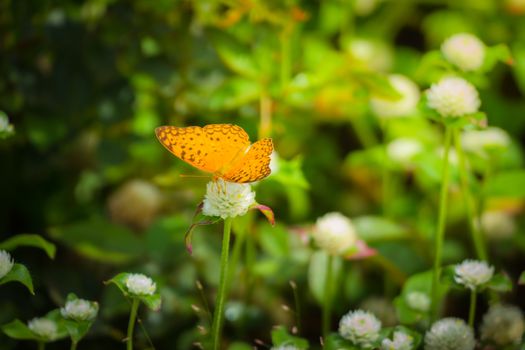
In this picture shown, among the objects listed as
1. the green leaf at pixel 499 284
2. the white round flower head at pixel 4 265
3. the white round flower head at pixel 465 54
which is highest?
the white round flower head at pixel 465 54

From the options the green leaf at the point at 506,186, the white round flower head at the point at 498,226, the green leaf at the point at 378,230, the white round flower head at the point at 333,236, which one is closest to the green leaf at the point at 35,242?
the white round flower head at the point at 333,236

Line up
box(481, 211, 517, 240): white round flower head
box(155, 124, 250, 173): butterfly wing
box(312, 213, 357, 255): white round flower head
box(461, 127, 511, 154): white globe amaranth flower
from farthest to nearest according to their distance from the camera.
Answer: box(481, 211, 517, 240): white round flower head → box(461, 127, 511, 154): white globe amaranth flower → box(312, 213, 357, 255): white round flower head → box(155, 124, 250, 173): butterfly wing

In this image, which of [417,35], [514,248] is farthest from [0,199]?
[417,35]

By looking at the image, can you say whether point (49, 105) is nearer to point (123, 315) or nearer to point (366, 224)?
point (123, 315)

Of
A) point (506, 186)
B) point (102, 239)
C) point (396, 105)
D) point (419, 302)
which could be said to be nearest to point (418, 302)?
point (419, 302)

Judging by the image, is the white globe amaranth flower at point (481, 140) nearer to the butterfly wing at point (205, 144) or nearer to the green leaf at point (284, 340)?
the green leaf at point (284, 340)

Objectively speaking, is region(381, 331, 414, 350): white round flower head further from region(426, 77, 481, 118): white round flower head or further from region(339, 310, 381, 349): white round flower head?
region(426, 77, 481, 118): white round flower head

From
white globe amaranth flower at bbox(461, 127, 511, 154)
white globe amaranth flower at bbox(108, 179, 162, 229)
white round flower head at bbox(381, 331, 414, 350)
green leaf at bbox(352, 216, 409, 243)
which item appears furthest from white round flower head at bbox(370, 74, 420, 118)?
white round flower head at bbox(381, 331, 414, 350)

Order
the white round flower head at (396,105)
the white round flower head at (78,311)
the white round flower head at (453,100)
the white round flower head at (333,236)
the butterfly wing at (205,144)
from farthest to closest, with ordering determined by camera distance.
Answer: the white round flower head at (396,105) → the white round flower head at (333,236) → the white round flower head at (453,100) → the white round flower head at (78,311) → the butterfly wing at (205,144)
